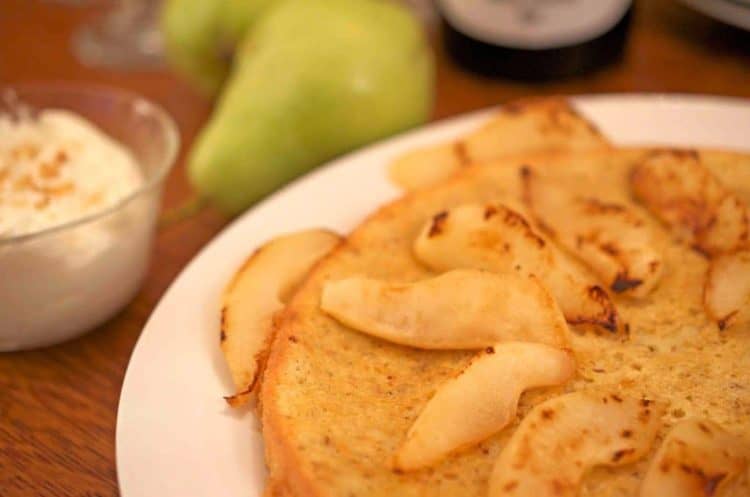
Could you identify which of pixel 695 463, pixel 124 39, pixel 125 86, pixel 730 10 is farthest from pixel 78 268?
pixel 730 10

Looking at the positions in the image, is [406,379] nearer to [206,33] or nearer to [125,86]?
[206,33]

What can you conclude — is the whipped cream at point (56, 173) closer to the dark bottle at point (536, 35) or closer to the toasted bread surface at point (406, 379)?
the toasted bread surface at point (406, 379)

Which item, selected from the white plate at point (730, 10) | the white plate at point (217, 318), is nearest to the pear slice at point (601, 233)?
the white plate at point (217, 318)

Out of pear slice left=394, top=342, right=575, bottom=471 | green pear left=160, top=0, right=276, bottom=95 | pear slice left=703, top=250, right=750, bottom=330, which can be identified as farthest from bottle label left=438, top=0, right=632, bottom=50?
pear slice left=394, top=342, right=575, bottom=471

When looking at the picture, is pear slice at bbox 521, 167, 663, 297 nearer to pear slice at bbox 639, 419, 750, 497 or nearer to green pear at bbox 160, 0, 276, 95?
pear slice at bbox 639, 419, 750, 497

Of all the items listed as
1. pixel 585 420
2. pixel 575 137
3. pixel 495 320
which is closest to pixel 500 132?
pixel 575 137

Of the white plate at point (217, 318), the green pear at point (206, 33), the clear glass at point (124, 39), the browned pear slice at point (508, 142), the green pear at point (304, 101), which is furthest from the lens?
the clear glass at point (124, 39)
